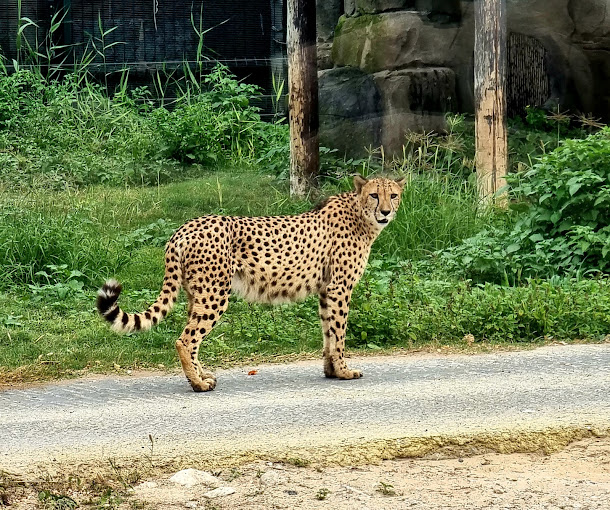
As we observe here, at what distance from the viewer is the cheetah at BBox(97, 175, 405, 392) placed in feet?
17.1

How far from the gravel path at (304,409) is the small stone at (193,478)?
0.52 feet

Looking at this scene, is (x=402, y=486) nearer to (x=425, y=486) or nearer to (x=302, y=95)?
(x=425, y=486)

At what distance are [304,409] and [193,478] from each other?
94cm

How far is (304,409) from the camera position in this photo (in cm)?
492

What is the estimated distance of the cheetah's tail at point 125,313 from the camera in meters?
4.95

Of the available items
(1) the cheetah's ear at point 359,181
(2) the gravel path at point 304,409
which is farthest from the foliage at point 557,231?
(1) the cheetah's ear at point 359,181

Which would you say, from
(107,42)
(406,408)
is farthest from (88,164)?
(406,408)

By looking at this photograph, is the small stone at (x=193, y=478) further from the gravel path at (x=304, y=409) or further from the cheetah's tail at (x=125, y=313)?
the cheetah's tail at (x=125, y=313)

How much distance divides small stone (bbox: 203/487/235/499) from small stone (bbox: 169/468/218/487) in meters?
0.08

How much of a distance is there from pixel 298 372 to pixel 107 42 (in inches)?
300

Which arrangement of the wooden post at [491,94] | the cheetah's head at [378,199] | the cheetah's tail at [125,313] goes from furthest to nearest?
the wooden post at [491,94] → the cheetah's head at [378,199] → the cheetah's tail at [125,313]

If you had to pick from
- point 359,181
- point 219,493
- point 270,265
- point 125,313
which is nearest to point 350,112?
point 359,181

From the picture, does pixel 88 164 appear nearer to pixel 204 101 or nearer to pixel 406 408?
pixel 204 101

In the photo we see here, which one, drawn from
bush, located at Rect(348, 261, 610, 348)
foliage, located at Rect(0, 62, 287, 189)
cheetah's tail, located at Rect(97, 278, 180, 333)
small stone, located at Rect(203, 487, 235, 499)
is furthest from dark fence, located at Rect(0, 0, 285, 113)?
small stone, located at Rect(203, 487, 235, 499)
